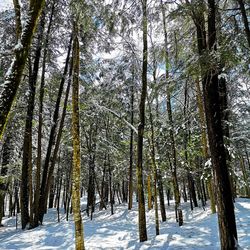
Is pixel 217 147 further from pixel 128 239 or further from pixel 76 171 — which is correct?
pixel 128 239

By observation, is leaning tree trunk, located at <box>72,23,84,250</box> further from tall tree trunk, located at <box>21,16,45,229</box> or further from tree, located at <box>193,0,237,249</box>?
tall tree trunk, located at <box>21,16,45,229</box>

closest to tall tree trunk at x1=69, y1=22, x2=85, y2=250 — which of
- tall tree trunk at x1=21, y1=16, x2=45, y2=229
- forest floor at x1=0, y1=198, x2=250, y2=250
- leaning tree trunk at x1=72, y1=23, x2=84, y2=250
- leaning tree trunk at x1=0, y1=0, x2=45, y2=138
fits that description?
leaning tree trunk at x1=72, y1=23, x2=84, y2=250

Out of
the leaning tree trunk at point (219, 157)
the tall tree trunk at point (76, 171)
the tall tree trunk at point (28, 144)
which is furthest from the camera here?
the tall tree trunk at point (28, 144)

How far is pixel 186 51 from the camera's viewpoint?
7.61 metres

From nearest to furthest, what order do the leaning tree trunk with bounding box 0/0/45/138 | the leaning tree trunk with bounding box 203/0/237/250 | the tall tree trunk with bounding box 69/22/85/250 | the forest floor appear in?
the leaning tree trunk with bounding box 0/0/45/138, the leaning tree trunk with bounding box 203/0/237/250, the tall tree trunk with bounding box 69/22/85/250, the forest floor

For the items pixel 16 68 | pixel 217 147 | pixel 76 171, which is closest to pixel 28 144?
pixel 76 171

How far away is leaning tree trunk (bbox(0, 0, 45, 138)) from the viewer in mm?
4012

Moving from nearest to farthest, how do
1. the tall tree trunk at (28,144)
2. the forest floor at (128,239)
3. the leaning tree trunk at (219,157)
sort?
the leaning tree trunk at (219,157) < the forest floor at (128,239) < the tall tree trunk at (28,144)

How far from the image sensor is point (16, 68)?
4.19 meters

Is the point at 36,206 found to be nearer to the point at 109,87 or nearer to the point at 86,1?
the point at 109,87

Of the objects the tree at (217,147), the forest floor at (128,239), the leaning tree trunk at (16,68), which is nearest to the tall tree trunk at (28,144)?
the forest floor at (128,239)

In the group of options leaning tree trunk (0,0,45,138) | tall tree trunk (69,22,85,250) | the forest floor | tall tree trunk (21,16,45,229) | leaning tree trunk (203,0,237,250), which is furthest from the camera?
tall tree trunk (21,16,45,229)

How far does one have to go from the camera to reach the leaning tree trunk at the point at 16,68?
401cm

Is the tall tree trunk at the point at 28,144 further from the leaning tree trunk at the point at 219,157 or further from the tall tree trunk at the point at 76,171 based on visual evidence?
the leaning tree trunk at the point at 219,157
